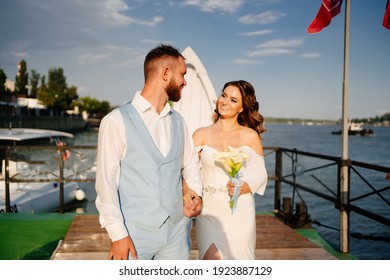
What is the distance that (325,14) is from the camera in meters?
4.84

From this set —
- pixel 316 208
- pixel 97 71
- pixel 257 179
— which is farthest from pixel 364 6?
pixel 316 208

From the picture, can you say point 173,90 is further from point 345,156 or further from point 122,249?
point 345,156

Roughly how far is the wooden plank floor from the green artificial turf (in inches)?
10.6

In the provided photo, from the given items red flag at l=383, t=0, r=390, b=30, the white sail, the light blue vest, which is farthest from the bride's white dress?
red flag at l=383, t=0, r=390, b=30

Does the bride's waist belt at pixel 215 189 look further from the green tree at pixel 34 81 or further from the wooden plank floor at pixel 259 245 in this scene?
the green tree at pixel 34 81

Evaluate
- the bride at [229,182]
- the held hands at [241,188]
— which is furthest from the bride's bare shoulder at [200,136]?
the held hands at [241,188]

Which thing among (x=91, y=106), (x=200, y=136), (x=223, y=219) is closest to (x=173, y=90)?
(x=200, y=136)

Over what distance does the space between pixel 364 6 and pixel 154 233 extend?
4137 mm

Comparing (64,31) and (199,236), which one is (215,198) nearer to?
(199,236)

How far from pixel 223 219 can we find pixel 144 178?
46.7 inches

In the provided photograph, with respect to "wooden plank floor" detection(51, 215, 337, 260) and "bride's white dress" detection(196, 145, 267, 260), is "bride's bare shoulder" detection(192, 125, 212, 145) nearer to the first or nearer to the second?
"bride's white dress" detection(196, 145, 267, 260)

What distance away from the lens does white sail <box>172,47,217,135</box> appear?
468cm

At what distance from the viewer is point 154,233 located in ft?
5.86
